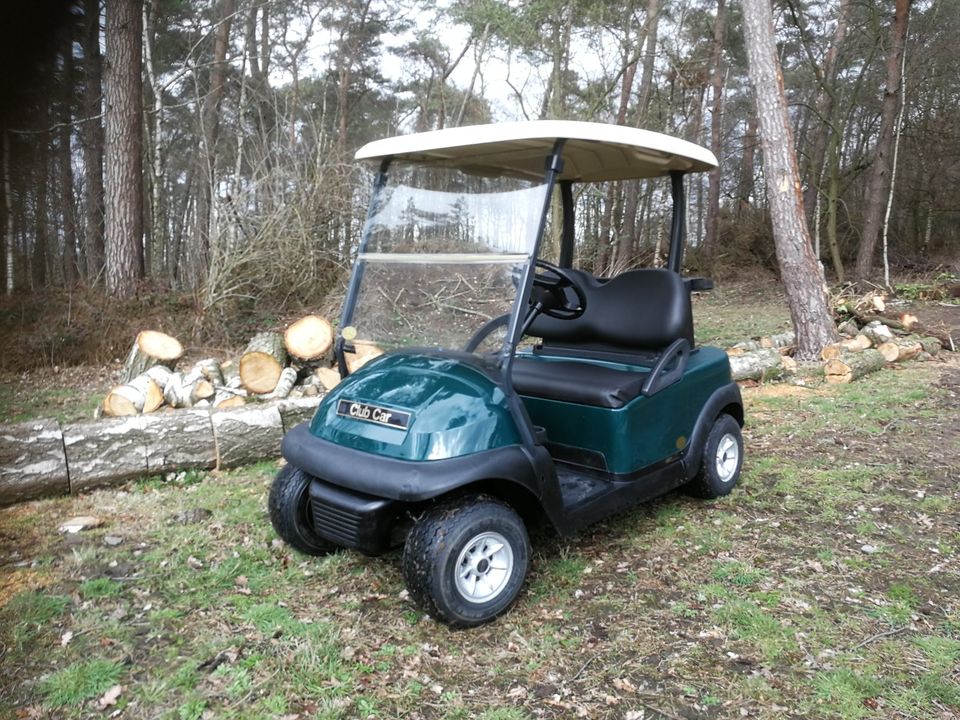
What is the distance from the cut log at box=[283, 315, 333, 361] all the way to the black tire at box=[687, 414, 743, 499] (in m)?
3.74

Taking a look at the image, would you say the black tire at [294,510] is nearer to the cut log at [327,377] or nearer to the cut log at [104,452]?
the cut log at [104,452]

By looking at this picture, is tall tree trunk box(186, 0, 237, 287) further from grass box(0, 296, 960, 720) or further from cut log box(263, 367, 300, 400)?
grass box(0, 296, 960, 720)

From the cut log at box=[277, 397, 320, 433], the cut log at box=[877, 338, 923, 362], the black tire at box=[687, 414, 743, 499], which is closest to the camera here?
the black tire at box=[687, 414, 743, 499]

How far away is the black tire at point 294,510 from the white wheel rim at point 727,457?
211 cm

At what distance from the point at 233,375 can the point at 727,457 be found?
4.35 meters

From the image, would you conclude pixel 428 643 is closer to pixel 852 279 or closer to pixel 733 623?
pixel 733 623

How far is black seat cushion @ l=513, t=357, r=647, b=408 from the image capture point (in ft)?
9.99

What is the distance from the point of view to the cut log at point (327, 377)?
5.91 meters

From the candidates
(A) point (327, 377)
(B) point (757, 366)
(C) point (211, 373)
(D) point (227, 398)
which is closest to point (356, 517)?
(D) point (227, 398)

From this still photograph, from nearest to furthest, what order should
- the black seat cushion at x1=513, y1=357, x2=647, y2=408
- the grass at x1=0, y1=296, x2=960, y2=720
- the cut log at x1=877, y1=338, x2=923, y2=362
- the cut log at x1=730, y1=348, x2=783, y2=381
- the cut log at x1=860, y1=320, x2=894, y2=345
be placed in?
the grass at x1=0, y1=296, x2=960, y2=720
the black seat cushion at x1=513, y1=357, x2=647, y2=408
the cut log at x1=730, y1=348, x2=783, y2=381
the cut log at x1=877, y1=338, x2=923, y2=362
the cut log at x1=860, y1=320, x2=894, y2=345

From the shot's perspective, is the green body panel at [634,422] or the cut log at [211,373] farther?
the cut log at [211,373]

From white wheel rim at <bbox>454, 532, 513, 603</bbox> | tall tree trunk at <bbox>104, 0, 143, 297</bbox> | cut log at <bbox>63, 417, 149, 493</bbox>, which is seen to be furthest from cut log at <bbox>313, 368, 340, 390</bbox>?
tall tree trunk at <bbox>104, 0, 143, 297</bbox>

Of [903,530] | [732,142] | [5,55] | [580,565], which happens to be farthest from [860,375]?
[732,142]

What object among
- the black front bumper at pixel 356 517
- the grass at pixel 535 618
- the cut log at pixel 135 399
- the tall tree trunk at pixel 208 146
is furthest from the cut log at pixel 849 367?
the tall tree trunk at pixel 208 146
